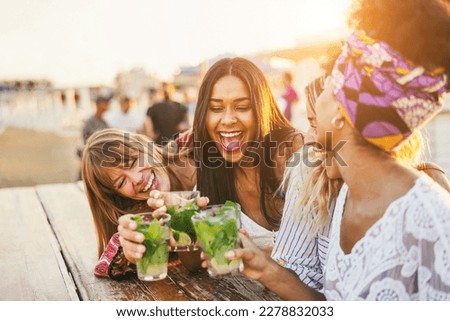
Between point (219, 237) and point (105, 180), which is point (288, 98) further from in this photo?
point (219, 237)

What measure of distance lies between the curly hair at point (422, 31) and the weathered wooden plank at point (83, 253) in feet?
3.00

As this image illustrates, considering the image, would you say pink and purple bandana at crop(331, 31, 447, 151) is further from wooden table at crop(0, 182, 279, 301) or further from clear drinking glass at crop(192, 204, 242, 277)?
wooden table at crop(0, 182, 279, 301)

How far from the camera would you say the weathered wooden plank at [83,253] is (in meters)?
1.66

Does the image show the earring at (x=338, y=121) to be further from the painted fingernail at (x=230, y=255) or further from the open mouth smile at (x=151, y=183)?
the open mouth smile at (x=151, y=183)

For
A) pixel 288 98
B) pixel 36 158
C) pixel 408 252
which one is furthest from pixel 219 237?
pixel 36 158

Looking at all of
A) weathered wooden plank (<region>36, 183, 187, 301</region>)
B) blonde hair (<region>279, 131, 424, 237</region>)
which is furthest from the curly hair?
weathered wooden plank (<region>36, 183, 187, 301</region>)

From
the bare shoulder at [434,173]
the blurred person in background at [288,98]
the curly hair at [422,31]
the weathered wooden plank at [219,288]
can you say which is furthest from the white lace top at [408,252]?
the blurred person in background at [288,98]

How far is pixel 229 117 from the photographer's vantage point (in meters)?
2.37

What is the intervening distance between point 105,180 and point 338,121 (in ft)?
3.72

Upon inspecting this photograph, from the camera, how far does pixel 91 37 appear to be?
254cm

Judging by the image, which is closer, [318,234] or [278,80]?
[318,234]
